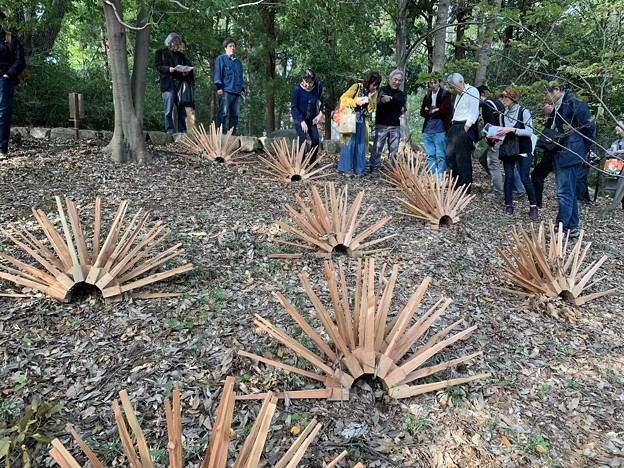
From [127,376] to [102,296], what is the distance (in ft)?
2.51

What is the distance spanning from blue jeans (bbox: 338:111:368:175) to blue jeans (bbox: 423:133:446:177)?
3.01 feet

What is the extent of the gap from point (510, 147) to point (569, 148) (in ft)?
3.46

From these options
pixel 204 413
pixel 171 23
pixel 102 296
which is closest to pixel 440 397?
pixel 204 413

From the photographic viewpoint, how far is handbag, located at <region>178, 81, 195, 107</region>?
6648mm

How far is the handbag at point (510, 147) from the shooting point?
505cm

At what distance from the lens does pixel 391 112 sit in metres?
6.11

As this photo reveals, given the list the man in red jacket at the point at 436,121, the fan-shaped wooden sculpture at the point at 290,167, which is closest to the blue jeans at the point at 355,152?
the fan-shaped wooden sculpture at the point at 290,167

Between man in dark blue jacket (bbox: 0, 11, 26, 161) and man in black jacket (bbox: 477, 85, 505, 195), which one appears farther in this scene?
man in black jacket (bbox: 477, 85, 505, 195)

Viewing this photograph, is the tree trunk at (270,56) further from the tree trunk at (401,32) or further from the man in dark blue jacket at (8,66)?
the man in dark blue jacket at (8,66)

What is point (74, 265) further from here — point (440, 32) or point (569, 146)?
point (440, 32)

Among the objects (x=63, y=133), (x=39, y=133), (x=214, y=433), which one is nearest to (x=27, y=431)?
(x=214, y=433)

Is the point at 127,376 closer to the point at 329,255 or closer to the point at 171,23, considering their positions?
the point at 329,255

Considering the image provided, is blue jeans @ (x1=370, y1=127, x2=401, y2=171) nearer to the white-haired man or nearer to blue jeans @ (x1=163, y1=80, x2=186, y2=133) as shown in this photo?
the white-haired man

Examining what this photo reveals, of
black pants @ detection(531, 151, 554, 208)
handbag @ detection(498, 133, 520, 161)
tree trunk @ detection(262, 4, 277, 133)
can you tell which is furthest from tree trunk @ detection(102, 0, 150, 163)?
tree trunk @ detection(262, 4, 277, 133)
